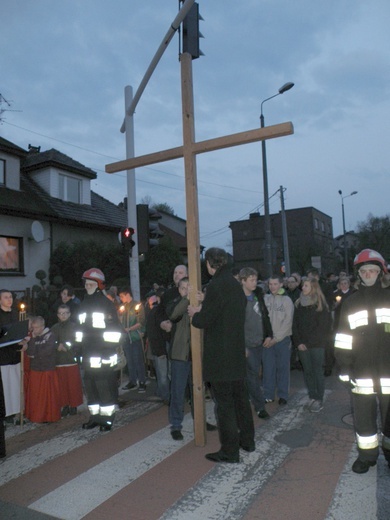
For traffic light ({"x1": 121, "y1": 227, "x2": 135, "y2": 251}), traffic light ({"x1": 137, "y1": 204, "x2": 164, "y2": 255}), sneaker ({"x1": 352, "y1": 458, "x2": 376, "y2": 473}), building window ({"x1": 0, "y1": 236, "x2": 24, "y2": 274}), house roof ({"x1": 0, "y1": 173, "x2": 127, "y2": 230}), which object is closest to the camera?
sneaker ({"x1": 352, "y1": 458, "x2": 376, "y2": 473})

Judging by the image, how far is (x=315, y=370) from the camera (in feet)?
21.2

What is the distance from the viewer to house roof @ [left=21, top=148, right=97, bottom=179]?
2000cm

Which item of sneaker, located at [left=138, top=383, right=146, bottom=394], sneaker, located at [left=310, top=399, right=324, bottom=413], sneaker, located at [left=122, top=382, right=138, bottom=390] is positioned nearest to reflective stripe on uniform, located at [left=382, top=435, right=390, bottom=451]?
sneaker, located at [left=310, top=399, right=324, bottom=413]

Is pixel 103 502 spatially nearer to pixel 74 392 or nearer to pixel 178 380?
pixel 178 380

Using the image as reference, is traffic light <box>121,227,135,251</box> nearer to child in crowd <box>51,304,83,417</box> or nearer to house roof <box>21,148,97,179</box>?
child in crowd <box>51,304,83,417</box>

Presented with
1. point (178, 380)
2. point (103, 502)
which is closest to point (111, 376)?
point (178, 380)

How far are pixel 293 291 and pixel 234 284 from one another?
5467 mm

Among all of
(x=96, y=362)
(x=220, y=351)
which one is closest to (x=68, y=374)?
(x=96, y=362)

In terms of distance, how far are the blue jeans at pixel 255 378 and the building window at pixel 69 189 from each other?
16.3 metres

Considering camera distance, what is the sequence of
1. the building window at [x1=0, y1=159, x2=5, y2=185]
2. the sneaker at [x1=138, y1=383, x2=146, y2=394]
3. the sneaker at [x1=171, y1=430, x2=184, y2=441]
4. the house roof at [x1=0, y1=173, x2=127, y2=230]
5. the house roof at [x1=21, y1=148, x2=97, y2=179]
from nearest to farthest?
the sneaker at [x1=171, y1=430, x2=184, y2=441], the sneaker at [x1=138, y1=383, x2=146, y2=394], the house roof at [x1=0, y1=173, x2=127, y2=230], the building window at [x1=0, y1=159, x2=5, y2=185], the house roof at [x1=21, y1=148, x2=97, y2=179]

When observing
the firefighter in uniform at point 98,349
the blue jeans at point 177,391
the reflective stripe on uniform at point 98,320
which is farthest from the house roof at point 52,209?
the blue jeans at point 177,391

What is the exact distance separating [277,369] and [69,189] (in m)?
16.8

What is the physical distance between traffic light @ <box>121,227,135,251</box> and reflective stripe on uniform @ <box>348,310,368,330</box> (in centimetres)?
621

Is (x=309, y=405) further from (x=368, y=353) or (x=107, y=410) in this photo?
(x=107, y=410)
